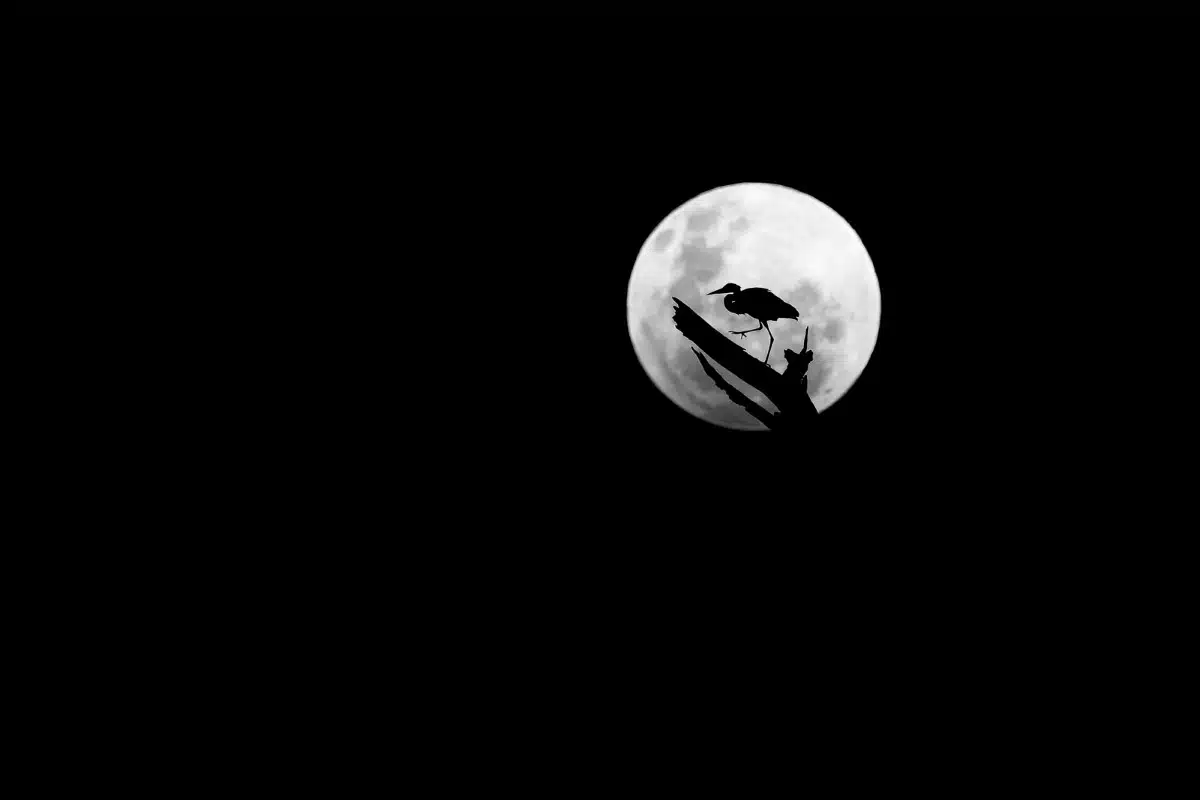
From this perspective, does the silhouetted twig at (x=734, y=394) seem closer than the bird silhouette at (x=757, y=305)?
No

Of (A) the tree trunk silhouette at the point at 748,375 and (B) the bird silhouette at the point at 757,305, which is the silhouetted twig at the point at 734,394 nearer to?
(A) the tree trunk silhouette at the point at 748,375

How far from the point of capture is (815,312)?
13.4 ft

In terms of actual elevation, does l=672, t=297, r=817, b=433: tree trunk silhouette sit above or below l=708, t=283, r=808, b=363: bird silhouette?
below

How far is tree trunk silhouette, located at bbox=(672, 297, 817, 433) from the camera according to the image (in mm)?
4055

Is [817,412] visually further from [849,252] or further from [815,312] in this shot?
[849,252]

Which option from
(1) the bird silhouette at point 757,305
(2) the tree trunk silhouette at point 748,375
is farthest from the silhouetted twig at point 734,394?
(1) the bird silhouette at point 757,305

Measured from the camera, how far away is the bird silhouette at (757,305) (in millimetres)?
4004

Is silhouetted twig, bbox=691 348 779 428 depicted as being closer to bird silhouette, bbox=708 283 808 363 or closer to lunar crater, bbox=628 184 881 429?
lunar crater, bbox=628 184 881 429

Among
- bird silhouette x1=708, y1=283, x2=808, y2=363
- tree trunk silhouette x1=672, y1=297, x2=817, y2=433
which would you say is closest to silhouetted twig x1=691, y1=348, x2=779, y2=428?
tree trunk silhouette x1=672, y1=297, x2=817, y2=433

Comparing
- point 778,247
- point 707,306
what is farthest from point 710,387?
point 778,247

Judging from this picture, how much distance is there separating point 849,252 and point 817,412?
0.73 metres

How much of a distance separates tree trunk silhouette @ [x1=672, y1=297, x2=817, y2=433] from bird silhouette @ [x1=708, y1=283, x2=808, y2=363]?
98 mm

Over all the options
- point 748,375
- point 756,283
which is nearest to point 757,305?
point 756,283

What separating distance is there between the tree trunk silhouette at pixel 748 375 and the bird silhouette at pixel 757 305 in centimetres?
10
